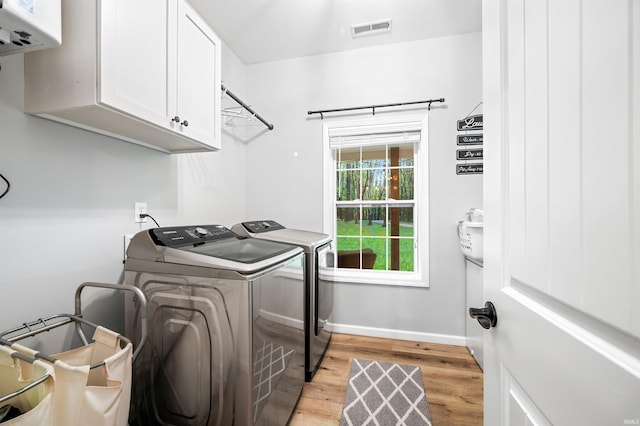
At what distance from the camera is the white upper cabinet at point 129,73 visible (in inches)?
40.4

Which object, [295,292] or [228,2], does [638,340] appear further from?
[228,2]

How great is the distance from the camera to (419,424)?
1578mm

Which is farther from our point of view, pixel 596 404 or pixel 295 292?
pixel 295 292

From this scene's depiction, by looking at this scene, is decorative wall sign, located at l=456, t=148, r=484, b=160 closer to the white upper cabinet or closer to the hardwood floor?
the hardwood floor

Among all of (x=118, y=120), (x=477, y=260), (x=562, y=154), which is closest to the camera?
(x=562, y=154)

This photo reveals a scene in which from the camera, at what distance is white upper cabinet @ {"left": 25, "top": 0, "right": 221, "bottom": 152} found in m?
1.03

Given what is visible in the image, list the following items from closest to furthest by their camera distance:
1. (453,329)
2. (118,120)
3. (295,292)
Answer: (118,120) → (295,292) → (453,329)

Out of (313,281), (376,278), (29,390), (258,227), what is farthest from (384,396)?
(29,390)

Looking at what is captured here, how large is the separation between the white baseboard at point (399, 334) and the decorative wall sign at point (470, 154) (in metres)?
1.68

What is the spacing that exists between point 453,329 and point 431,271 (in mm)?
569

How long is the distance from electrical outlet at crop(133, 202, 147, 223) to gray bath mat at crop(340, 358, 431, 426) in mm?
1757

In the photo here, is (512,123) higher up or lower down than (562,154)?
higher up

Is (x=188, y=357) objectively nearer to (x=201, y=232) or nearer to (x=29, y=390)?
(x=29, y=390)

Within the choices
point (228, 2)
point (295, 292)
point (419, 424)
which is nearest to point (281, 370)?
point (295, 292)
